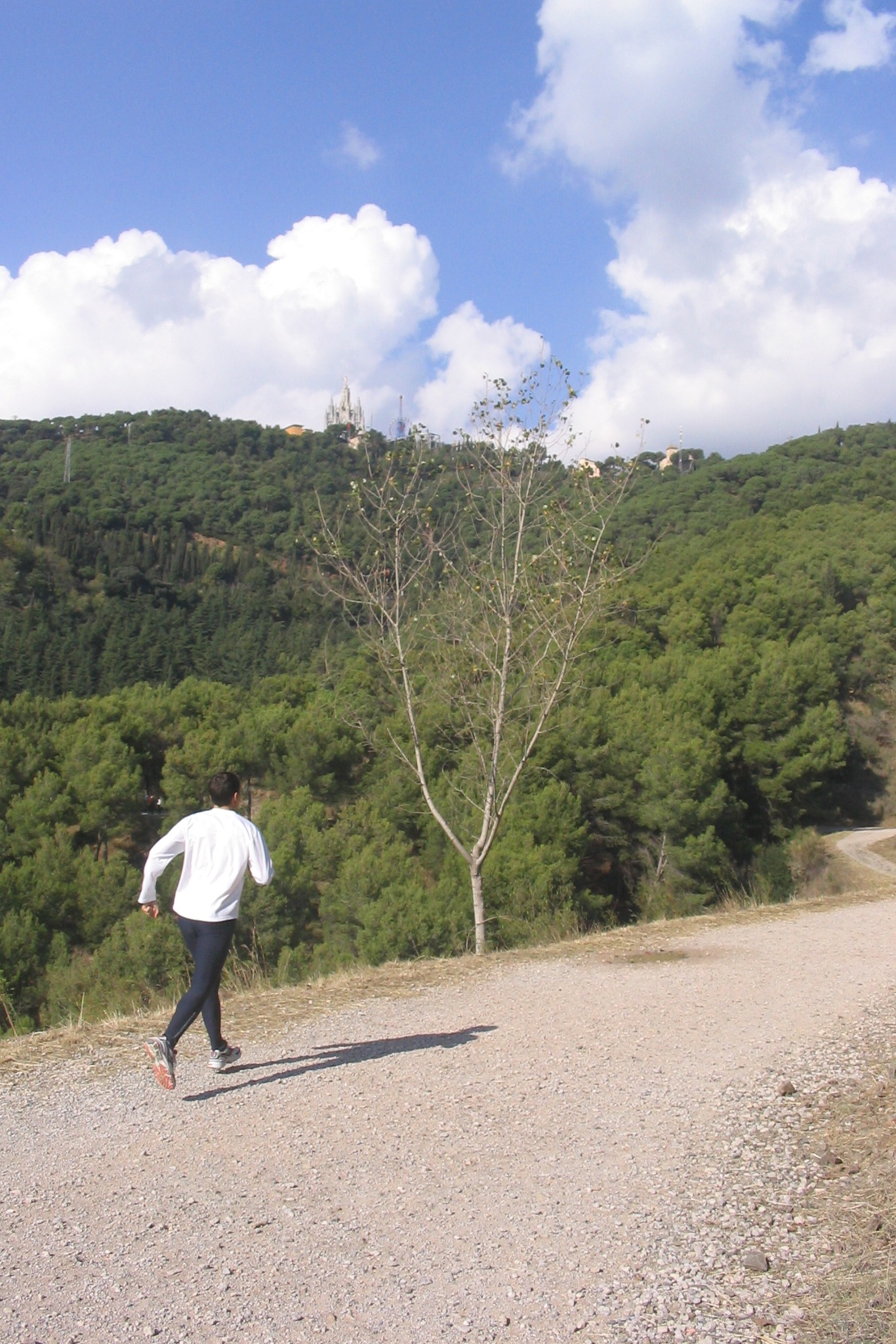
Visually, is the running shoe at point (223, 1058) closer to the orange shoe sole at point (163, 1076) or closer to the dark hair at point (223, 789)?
the orange shoe sole at point (163, 1076)

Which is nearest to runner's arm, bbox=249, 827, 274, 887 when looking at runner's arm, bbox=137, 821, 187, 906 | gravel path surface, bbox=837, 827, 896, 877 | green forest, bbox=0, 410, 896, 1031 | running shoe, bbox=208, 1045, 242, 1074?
runner's arm, bbox=137, 821, 187, 906

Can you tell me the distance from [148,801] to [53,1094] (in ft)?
91.7

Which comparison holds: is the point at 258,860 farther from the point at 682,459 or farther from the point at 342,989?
the point at 682,459

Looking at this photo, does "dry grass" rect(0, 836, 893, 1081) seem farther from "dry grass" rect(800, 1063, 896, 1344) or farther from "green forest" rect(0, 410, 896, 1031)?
"dry grass" rect(800, 1063, 896, 1344)

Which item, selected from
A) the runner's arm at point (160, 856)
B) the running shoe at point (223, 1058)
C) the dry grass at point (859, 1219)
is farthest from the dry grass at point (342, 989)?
the dry grass at point (859, 1219)

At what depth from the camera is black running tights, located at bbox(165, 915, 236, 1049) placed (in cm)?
511

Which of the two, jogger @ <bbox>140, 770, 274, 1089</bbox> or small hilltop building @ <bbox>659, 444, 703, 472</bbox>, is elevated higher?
small hilltop building @ <bbox>659, 444, 703, 472</bbox>

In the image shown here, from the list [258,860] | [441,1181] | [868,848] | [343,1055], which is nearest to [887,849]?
[868,848]

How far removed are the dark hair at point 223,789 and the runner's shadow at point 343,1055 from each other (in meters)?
1.40

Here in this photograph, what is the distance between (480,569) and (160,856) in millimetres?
A: 6380

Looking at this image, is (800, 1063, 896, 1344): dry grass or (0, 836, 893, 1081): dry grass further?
(0, 836, 893, 1081): dry grass

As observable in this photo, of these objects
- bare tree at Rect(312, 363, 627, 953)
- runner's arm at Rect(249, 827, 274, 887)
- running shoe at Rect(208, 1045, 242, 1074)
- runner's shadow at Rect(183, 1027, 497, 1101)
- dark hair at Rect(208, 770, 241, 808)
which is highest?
bare tree at Rect(312, 363, 627, 953)

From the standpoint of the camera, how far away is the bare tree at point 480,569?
10.6m

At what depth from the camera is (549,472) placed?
10.9m
